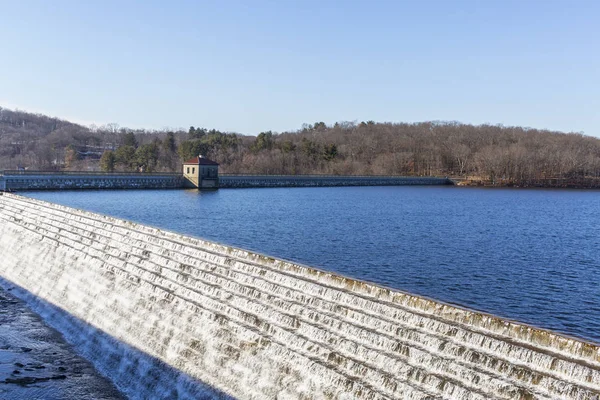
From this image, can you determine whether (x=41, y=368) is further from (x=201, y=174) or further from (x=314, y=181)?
(x=314, y=181)

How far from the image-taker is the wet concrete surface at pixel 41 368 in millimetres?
17734

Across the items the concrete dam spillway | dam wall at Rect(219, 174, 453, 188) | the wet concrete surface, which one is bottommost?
the wet concrete surface

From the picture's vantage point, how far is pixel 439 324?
14.6m

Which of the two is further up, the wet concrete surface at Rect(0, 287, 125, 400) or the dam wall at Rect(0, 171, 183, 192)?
the dam wall at Rect(0, 171, 183, 192)

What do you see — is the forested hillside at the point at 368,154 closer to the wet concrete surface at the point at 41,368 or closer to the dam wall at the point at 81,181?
the dam wall at the point at 81,181

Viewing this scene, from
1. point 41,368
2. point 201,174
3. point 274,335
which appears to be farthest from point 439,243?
point 201,174

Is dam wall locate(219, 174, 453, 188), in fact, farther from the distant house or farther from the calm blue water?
the calm blue water

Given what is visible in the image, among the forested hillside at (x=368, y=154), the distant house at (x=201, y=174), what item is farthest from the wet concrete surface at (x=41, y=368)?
the forested hillside at (x=368, y=154)

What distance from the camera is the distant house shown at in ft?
284

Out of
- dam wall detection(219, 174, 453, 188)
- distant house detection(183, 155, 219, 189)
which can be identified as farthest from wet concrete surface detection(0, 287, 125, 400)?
dam wall detection(219, 174, 453, 188)

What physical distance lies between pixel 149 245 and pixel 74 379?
9520 mm

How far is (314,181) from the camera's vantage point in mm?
109375

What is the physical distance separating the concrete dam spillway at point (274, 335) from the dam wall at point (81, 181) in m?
48.0

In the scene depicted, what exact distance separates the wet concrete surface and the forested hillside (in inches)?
3878
